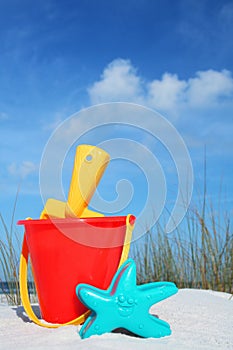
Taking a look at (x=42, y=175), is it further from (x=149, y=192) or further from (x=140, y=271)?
(x=140, y=271)

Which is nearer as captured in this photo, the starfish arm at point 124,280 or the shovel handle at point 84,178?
the starfish arm at point 124,280

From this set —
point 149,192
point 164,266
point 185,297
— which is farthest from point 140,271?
point 149,192

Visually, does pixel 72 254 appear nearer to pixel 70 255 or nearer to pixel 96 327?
pixel 70 255

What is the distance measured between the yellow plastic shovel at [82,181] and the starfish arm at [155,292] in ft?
1.40

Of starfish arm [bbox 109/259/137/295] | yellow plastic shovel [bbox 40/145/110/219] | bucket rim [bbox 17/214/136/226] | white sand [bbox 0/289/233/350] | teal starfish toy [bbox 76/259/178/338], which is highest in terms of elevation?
yellow plastic shovel [bbox 40/145/110/219]

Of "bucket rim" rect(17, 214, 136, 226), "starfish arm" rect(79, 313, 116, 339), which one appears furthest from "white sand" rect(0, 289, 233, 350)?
"bucket rim" rect(17, 214, 136, 226)

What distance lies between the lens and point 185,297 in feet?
7.66

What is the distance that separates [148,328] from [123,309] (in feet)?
0.37

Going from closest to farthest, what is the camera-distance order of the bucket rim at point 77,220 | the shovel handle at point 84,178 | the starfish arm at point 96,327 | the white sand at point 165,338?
the white sand at point 165,338, the starfish arm at point 96,327, the bucket rim at point 77,220, the shovel handle at point 84,178

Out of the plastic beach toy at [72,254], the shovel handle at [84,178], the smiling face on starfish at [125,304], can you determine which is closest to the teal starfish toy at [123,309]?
the smiling face on starfish at [125,304]

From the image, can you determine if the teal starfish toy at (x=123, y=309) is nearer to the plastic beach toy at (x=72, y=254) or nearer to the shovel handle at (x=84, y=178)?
the plastic beach toy at (x=72, y=254)

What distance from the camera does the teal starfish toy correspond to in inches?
62.1

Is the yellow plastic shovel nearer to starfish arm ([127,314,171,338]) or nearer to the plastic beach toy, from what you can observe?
the plastic beach toy

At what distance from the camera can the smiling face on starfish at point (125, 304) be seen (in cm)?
159
